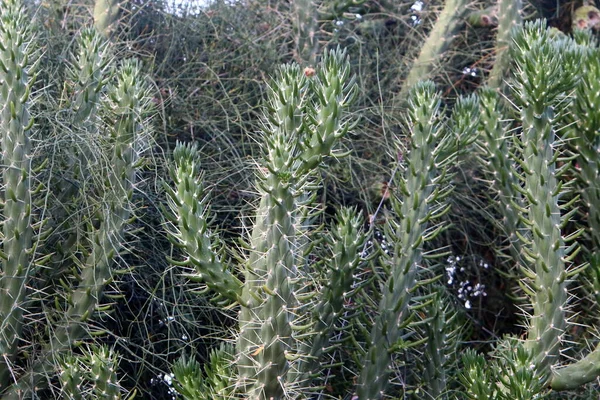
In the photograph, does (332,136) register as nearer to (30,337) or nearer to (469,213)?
(30,337)

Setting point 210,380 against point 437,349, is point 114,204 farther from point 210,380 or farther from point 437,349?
point 437,349

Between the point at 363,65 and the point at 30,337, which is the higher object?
the point at 363,65

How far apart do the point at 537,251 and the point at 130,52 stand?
1690mm

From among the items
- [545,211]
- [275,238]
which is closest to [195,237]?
[275,238]

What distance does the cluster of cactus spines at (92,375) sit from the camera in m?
2.39

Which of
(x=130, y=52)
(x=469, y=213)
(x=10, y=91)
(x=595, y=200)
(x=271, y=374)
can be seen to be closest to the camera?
(x=271, y=374)

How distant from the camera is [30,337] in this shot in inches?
107

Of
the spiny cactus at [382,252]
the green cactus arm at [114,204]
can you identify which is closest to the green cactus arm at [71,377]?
the green cactus arm at [114,204]

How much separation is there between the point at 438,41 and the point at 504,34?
28 cm

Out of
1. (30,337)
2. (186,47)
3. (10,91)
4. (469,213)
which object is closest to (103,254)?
(30,337)

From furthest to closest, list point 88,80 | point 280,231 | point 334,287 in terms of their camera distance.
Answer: point 88,80 → point 334,287 → point 280,231

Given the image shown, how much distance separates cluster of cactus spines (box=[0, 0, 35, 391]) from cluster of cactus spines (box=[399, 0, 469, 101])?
1685mm

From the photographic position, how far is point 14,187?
8.29 feet

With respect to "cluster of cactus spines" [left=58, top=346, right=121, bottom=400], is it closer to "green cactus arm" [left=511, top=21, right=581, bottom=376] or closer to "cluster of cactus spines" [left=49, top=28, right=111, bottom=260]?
"cluster of cactus spines" [left=49, top=28, right=111, bottom=260]
